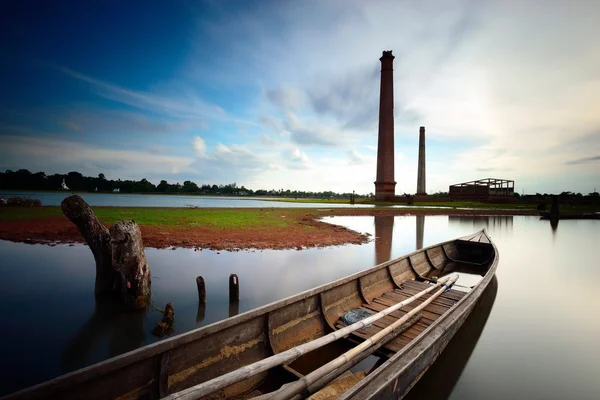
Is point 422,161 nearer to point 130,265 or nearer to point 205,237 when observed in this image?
point 205,237

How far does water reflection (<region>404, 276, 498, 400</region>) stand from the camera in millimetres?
4633

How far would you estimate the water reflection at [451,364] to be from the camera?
15.2 ft

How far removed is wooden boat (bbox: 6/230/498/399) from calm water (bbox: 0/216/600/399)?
3.30 feet

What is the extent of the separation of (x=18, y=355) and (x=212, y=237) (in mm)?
11954

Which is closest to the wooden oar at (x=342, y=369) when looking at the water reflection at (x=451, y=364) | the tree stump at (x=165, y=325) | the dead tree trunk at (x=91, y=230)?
the water reflection at (x=451, y=364)

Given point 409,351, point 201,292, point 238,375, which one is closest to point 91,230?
point 201,292

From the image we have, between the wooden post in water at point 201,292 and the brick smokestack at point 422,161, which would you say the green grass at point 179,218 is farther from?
the brick smokestack at point 422,161

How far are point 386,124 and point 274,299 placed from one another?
169 ft

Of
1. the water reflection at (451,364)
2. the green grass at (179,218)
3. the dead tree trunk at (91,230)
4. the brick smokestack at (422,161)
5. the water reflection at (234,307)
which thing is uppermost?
the brick smokestack at (422,161)

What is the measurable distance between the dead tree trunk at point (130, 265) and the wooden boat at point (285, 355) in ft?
15.0

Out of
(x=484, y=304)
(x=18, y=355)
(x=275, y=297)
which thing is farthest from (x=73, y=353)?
(x=484, y=304)

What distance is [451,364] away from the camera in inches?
215

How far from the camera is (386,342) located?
5.32 meters

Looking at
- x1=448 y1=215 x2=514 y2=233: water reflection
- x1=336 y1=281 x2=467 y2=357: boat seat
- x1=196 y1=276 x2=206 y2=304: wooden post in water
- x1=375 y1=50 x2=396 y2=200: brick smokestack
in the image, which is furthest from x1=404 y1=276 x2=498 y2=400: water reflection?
x1=375 y1=50 x2=396 y2=200: brick smokestack
